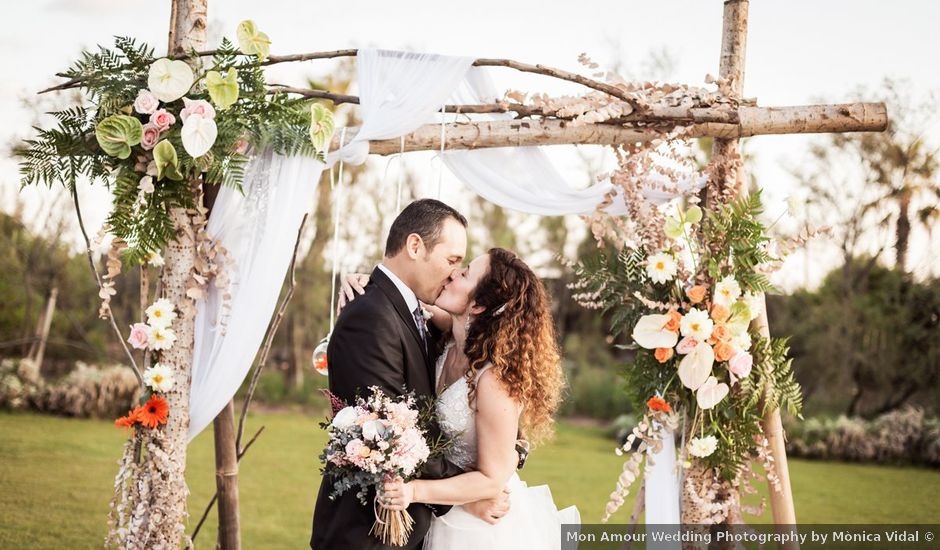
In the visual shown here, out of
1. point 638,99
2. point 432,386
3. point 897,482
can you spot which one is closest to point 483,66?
point 638,99

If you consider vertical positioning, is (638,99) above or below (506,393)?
above

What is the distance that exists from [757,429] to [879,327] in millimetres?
9800

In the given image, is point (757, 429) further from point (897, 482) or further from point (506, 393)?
point (897, 482)

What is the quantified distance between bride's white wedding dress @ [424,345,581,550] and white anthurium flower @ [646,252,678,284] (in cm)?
142

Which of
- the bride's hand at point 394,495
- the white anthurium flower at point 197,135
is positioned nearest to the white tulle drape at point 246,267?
the white anthurium flower at point 197,135

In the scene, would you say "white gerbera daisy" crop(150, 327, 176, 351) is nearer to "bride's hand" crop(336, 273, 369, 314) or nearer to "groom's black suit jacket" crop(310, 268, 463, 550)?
"bride's hand" crop(336, 273, 369, 314)

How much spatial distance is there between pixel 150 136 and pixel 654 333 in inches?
110

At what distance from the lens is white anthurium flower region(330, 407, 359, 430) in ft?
9.06

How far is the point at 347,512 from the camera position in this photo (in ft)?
9.71

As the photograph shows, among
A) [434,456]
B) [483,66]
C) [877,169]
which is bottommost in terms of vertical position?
[434,456]

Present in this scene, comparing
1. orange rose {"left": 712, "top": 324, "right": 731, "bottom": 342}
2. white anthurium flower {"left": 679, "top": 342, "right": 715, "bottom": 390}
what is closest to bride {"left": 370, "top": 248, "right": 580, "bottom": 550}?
white anthurium flower {"left": 679, "top": 342, "right": 715, "bottom": 390}

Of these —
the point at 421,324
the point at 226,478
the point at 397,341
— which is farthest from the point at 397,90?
the point at 226,478

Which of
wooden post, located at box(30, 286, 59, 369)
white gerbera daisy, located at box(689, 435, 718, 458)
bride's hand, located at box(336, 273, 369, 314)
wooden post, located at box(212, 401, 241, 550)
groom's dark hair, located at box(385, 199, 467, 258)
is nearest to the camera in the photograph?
groom's dark hair, located at box(385, 199, 467, 258)

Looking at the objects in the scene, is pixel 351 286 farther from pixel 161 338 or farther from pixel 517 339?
pixel 161 338
